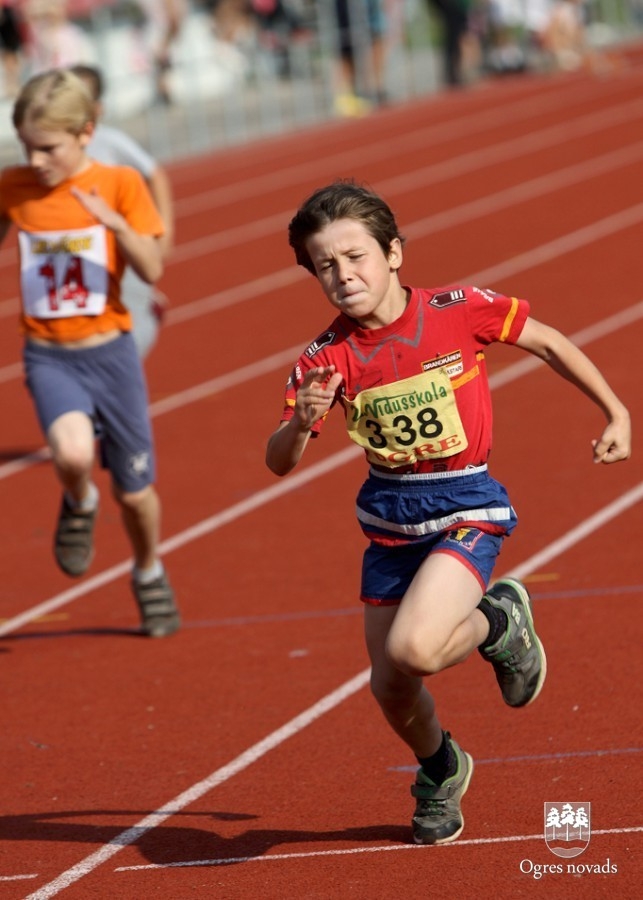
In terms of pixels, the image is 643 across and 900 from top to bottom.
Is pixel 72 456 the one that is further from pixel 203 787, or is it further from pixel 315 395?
pixel 315 395

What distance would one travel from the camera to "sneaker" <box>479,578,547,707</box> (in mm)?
4105

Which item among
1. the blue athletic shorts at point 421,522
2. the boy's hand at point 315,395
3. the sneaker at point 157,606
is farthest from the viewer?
the sneaker at point 157,606

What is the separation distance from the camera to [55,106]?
5.70 m

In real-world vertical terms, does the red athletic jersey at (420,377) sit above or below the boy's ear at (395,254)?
below

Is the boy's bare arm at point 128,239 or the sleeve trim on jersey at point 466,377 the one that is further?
the boy's bare arm at point 128,239

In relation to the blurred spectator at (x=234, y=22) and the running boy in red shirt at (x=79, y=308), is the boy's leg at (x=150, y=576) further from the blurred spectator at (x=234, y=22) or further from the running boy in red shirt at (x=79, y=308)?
the blurred spectator at (x=234, y=22)

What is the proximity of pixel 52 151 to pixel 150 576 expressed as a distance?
1.63 meters

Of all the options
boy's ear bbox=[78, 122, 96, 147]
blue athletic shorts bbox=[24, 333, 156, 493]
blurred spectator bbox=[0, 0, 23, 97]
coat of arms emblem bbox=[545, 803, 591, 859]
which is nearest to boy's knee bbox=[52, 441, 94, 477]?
blue athletic shorts bbox=[24, 333, 156, 493]

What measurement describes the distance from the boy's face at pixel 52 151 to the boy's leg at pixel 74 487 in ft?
2.82

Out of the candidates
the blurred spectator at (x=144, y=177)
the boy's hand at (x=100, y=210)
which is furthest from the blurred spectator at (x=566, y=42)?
the boy's hand at (x=100, y=210)

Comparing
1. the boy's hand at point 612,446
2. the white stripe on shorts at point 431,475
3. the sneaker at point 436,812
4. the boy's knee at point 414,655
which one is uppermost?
the boy's hand at point 612,446

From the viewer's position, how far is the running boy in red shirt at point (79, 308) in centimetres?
585

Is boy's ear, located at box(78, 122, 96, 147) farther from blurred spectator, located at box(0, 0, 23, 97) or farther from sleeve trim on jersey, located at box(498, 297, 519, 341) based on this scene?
blurred spectator, located at box(0, 0, 23, 97)

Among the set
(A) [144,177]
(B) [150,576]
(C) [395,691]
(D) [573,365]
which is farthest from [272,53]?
(C) [395,691]
